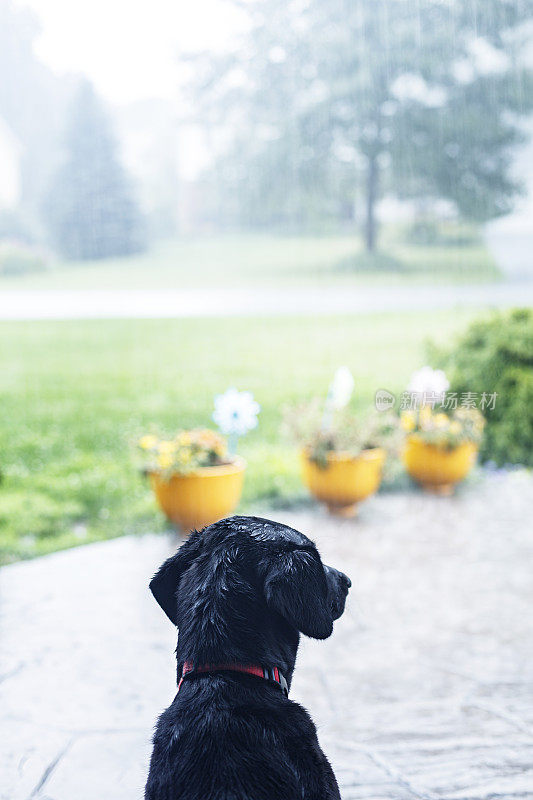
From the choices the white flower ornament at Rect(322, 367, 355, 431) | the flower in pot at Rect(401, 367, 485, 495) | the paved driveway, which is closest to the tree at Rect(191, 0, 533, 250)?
the paved driveway

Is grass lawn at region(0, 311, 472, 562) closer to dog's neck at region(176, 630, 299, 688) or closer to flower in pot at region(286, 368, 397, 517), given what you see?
flower in pot at region(286, 368, 397, 517)

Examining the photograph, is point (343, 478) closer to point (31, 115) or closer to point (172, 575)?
point (172, 575)

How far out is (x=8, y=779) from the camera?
1.72 meters

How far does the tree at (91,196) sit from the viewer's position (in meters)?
7.68

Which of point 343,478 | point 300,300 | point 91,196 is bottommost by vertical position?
point 343,478

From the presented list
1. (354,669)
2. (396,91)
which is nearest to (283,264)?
(396,91)

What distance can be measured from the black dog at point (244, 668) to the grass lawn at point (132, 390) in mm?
2162

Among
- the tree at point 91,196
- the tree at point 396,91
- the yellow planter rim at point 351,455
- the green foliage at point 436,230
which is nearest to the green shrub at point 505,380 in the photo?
the yellow planter rim at point 351,455

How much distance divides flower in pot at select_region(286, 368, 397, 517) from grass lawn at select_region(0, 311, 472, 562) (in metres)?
0.35

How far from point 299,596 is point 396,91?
8.24 meters

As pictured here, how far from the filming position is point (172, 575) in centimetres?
133

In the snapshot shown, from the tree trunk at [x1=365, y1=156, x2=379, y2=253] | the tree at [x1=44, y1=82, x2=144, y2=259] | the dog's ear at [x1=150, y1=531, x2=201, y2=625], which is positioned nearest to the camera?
the dog's ear at [x1=150, y1=531, x2=201, y2=625]

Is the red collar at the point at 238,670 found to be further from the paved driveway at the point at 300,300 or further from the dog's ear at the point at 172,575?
the paved driveway at the point at 300,300

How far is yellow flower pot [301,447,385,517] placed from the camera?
3.61 m
